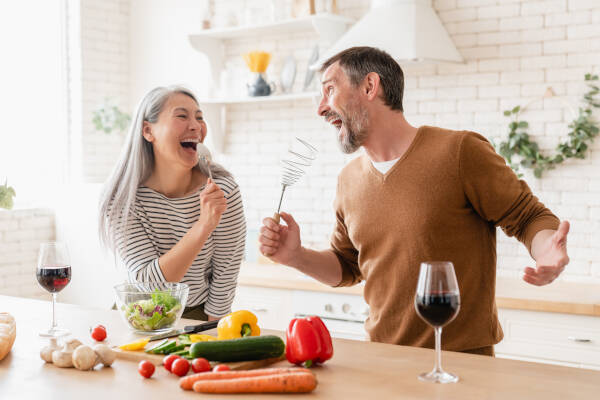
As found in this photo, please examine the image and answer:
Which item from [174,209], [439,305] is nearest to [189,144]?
[174,209]

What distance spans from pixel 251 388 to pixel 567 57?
2.85 metres

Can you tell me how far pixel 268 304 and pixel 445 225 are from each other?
6.04 ft

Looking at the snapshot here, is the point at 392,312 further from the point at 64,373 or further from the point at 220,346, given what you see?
the point at 64,373

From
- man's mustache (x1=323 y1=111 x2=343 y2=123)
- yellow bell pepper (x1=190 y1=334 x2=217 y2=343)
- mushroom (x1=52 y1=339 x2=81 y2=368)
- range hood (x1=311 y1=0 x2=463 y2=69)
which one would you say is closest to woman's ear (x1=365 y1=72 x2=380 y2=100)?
man's mustache (x1=323 y1=111 x2=343 y2=123)

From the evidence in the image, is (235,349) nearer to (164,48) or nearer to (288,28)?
(288,28)

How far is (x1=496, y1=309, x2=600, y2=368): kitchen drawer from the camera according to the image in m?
3.07

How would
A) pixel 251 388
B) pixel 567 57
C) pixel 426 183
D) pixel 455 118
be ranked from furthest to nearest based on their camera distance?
pixel 455 118, pixel 567 57, pixel 426 183, pixel 251 388

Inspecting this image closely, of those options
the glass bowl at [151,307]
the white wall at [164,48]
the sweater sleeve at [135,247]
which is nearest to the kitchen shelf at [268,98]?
the white wall at [164,48]

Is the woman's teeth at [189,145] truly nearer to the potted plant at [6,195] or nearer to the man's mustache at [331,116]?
the man's mustache at [331,116]

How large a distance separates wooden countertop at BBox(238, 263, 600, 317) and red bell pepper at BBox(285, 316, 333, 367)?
70.5 inches

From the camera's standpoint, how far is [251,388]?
1.46 meters

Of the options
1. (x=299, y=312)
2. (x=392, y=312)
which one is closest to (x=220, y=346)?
(x=392, y=312)

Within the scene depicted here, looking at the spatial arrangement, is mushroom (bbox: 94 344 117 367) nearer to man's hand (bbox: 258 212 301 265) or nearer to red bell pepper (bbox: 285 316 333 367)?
red bell pepper (bbox: 285 316 333 367)

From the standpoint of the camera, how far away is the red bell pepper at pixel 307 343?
5.30ft
